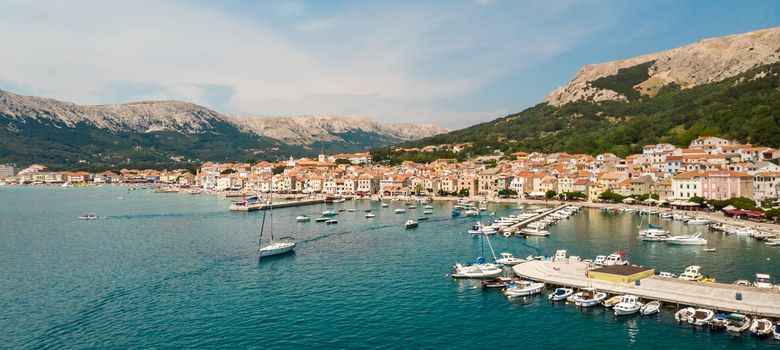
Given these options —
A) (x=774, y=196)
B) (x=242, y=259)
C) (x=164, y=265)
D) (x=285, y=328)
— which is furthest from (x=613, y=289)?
(x=774, y=196)

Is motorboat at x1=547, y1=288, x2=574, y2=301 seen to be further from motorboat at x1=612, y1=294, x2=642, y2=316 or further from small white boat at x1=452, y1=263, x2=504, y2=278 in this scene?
small white boat at x1=452, y1=263, x2=504, y2=278

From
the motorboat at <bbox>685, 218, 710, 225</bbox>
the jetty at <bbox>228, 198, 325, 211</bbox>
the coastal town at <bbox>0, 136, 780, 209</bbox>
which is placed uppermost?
the coastal town at <bbox>0, 136, 780, 209</bbox>

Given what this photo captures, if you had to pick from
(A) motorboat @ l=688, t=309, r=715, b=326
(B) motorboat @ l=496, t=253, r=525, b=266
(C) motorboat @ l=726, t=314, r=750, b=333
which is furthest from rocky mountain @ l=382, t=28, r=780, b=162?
(A) motorboat @ l=688, t=309, r=715, b=326

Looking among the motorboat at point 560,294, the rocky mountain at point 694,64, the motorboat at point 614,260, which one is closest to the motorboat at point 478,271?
the motorboat at point 560,294

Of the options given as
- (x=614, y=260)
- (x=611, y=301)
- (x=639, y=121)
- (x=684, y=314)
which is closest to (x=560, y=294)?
(x=611, y=301)

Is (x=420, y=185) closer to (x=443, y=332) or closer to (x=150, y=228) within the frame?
(x=150, y=228)

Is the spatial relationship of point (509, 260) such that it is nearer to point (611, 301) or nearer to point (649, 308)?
point (611, 301)
